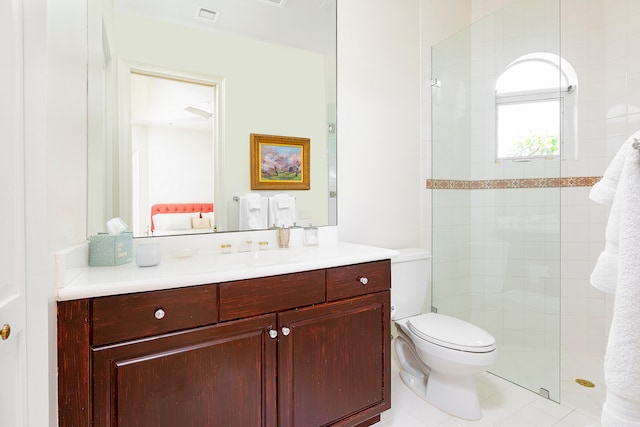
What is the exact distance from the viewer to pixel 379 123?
2.24 m

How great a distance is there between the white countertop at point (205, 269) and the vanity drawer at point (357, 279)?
0.04 m

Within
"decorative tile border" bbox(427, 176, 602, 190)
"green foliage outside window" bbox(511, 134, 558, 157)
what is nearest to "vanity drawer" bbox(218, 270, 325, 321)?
"decorative tile border" bbox(427, 176, 602, 190)

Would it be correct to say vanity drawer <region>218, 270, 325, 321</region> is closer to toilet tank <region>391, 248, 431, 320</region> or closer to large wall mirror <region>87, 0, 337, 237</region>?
large wall mirror <region>87, 0, 337, 237</region>

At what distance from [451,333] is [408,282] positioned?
379 mm

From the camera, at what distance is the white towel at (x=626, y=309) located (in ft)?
2.19

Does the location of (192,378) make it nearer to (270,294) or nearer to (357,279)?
(270,294)

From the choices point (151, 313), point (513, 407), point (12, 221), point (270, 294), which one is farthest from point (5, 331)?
point (513, 407)

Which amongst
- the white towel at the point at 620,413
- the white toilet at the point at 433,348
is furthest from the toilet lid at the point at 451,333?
the white towel at the point at 620,413

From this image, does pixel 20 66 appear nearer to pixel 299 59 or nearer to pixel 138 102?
pixel 138 102

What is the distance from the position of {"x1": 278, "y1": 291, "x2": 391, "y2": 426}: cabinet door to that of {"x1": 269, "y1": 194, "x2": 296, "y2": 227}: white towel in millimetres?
626

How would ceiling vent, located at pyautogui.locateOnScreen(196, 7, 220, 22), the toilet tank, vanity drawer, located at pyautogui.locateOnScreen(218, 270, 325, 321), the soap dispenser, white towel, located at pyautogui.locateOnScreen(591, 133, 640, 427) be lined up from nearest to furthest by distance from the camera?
1. white towel, located at pyautogui.locateOnScreen(591, 133, 640, 427)
2. vanity drawer, located at pyautogui.locateOnScreen(218, 270, 325, 321)
3. ceiling vent, located at pyautogui.locateOnScreen(196, 7, 220, 22)
4. the soap dispenser
5. the toilet tank

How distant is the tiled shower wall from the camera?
89.9 inches

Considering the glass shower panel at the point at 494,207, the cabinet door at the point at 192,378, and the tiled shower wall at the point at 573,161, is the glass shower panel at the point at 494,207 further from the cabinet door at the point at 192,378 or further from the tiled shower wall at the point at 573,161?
the cabinet door at the point at 192,378

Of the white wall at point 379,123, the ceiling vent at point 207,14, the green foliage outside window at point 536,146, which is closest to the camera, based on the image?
the ceiling vent at point 207,14
